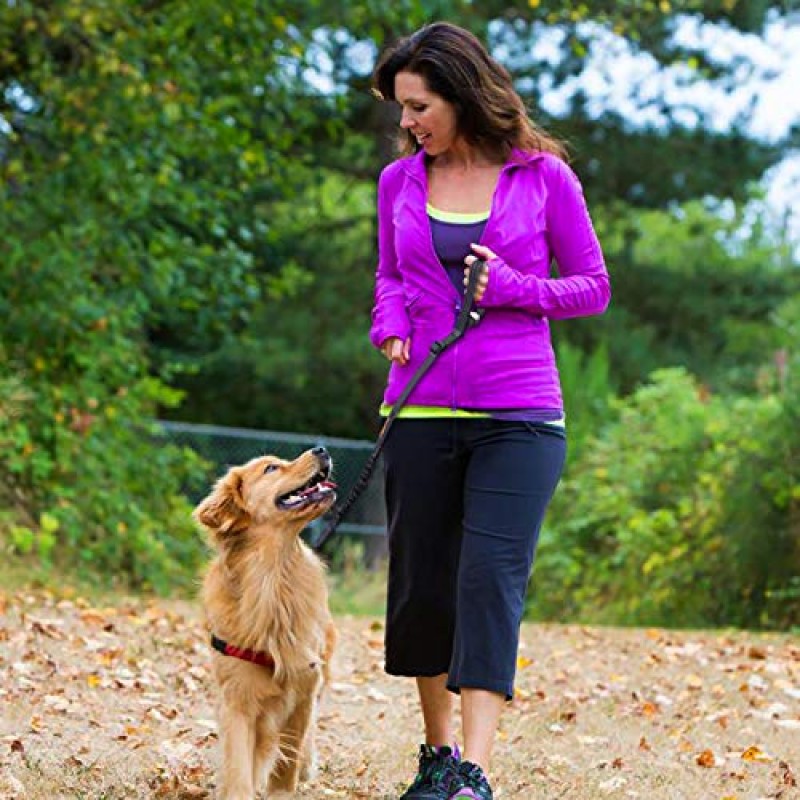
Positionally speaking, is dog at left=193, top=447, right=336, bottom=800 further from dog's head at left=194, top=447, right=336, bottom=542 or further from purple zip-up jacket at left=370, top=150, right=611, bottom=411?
purple zip-up jacket at left=370, top=150, right=611, bottom=411

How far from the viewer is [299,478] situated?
491 cm

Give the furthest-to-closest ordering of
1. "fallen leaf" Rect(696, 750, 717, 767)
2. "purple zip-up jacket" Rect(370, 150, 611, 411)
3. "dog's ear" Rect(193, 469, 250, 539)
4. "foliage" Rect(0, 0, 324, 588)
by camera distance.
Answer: "foliage" Rect(0, 0, 324, 588) < "fallen leaf" Rect(696, 750, 717, 767) < "dog's ear" Rect(193, 469, 250, 539) < "purple zip-up jacket" Rect(370, 150, 611, 411)

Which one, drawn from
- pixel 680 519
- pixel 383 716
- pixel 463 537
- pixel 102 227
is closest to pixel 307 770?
pixel 463 537

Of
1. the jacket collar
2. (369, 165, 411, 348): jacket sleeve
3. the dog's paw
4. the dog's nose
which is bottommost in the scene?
the dog's paw

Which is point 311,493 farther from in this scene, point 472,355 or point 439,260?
point 439,260

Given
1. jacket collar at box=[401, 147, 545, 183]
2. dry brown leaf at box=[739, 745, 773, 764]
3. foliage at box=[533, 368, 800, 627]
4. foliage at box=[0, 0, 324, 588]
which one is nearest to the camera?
jacket collar at box=[401, 147, 545, 183]

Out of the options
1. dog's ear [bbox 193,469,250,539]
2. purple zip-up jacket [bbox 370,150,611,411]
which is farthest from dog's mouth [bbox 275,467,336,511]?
purple zip-up jacket [bbox 370,150,611,411]

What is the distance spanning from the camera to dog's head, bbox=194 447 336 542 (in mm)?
4883

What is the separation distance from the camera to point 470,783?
4.40 metres

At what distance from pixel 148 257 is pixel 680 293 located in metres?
12.7

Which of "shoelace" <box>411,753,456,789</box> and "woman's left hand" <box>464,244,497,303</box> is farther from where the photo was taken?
"shoelace" <box>411,753,456,789</box>

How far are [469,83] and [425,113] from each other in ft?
0.49

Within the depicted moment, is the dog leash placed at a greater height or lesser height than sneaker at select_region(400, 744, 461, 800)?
greater

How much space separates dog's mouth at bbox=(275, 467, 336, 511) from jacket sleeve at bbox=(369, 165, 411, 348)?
1.61ft
